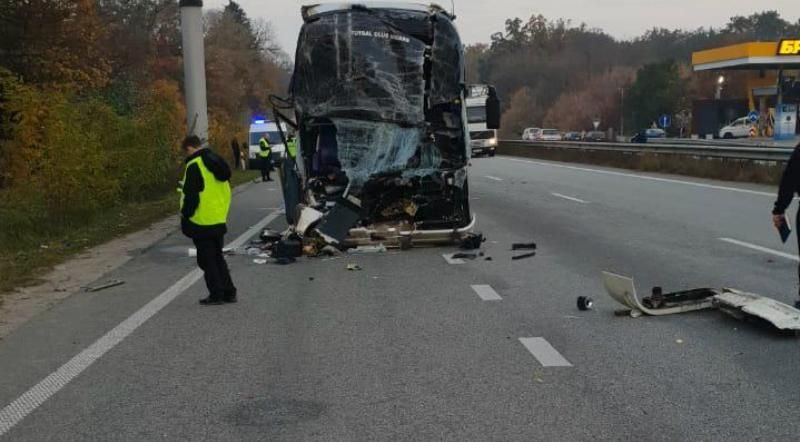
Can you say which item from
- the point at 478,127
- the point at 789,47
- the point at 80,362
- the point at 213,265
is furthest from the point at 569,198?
the point at 789,47

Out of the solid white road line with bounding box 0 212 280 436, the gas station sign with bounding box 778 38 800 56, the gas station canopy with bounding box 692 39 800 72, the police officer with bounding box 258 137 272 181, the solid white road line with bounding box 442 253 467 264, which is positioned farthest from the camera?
the gas station canopy with bounding box 692 39 800 72

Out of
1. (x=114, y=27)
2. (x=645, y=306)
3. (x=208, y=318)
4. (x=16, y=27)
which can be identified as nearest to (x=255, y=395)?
(x=208, y=318)

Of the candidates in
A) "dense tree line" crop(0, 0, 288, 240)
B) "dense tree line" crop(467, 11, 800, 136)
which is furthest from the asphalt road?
"dense tree line" crop(467, 11, 800, 136)

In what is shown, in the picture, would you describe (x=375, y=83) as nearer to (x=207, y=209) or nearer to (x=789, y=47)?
(x=207, y=209)

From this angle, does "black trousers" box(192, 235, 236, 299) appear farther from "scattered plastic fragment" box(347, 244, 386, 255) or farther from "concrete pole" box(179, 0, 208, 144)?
"concrete pole" box(179, 0, 208, 144)

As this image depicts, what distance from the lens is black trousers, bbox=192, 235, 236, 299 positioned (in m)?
8.19

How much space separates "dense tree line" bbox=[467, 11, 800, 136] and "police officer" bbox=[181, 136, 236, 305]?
84564 mm

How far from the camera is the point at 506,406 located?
16.2 feet

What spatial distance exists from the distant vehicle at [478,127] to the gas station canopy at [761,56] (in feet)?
81.1

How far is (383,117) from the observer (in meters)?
11.4

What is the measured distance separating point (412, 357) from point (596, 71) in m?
131

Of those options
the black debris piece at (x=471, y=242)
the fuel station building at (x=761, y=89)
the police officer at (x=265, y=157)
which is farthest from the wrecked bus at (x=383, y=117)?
the fuel station building at (x=761, y=89)

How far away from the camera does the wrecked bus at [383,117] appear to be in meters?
11.3

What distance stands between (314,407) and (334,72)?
7.10 m
